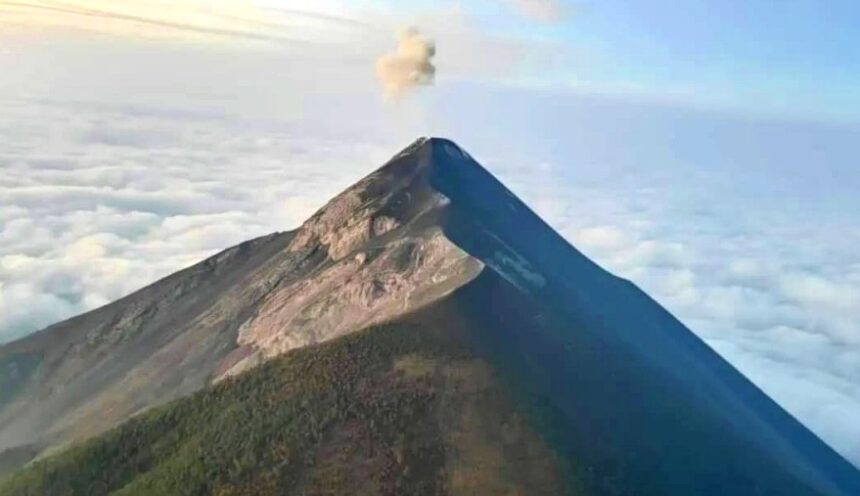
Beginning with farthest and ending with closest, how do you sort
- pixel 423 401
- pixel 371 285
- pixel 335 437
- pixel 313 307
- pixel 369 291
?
pixel 313 307 < pixel 371 285 < pixel 369 291 < pixel 423 401 < pixel 335 437

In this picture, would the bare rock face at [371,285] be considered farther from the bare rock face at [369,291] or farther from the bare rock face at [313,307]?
the bare rock face at [313,307]

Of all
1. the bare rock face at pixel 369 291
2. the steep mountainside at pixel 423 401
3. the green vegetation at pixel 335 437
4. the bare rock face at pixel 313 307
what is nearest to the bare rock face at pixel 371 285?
the bare rock face at pixel 369 291

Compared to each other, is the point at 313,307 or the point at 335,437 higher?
the point at 313,307

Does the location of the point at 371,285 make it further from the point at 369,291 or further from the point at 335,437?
the point at 335,437

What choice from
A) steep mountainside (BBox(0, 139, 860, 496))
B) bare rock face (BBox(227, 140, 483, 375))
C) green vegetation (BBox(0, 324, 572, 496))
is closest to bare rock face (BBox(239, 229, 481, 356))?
bare rock face (BBox(227, 140, 483, 375))

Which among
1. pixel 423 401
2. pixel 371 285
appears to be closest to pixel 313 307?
pixel 371 285

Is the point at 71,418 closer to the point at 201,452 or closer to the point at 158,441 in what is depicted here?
the point at 158,441
